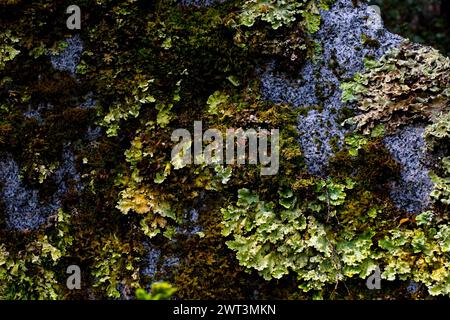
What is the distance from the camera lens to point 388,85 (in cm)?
295

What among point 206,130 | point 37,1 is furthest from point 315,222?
point 37,1

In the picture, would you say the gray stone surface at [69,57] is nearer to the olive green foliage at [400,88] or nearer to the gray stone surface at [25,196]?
the gray stone surface at [25,196]

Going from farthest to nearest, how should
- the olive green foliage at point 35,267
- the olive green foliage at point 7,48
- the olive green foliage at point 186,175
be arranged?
the olive green foliage at point 7,48 → the olive green foliage at point 35,267 → the olive green foliage at point 186,175

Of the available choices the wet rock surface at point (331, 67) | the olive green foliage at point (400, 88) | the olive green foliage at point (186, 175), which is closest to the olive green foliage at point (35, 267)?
the olive green foliage at point (186, 175)

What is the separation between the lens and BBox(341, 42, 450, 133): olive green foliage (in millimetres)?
2883

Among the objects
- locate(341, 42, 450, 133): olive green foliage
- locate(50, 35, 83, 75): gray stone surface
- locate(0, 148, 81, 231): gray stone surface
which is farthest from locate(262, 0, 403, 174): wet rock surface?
locate(0, 148, 81, 231): gray stone surface

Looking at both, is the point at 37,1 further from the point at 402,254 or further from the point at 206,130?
the point at 402,254

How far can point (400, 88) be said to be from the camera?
292 cm

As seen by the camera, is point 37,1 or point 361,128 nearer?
point 361,128

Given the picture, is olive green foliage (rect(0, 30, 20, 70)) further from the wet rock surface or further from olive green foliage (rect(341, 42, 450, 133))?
olive green foliage (rect(341, 42, 450, 133))

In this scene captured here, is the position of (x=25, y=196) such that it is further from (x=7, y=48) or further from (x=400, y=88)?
(x=400, y=88)

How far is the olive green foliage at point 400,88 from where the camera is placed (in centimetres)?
288

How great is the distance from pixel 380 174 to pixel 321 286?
0.69 metres

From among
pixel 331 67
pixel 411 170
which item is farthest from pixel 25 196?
pixel 411 170
